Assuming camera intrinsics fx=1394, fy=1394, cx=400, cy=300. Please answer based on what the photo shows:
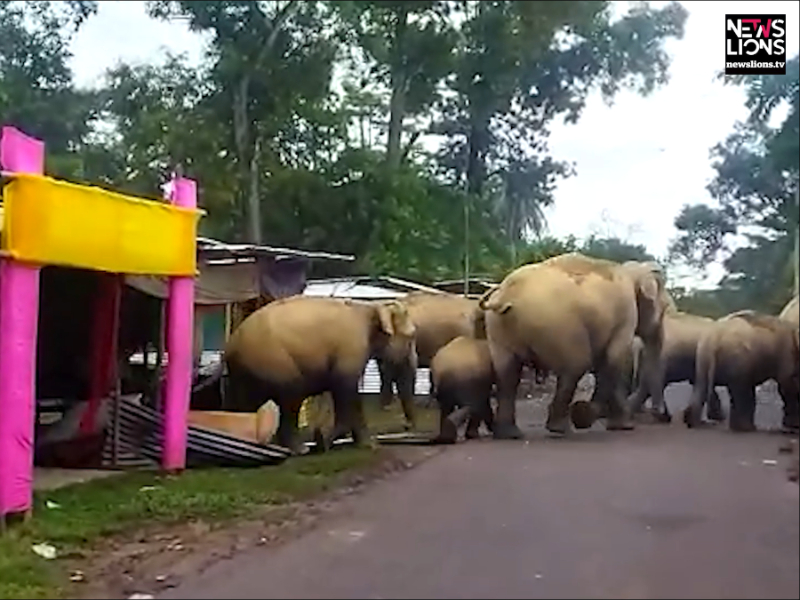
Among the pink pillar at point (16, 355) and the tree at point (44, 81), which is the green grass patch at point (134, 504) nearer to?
the pink pillar at point (16, 355)

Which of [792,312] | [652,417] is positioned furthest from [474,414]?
[792,312]

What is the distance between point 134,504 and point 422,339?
3.58 meters

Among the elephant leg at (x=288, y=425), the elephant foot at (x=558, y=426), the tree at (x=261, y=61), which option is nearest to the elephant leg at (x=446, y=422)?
the elephant foot at (x=558, y=426)

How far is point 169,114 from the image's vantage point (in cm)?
382

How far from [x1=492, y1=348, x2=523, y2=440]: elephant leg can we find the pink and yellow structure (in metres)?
1.44

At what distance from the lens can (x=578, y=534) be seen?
2285 millimetres

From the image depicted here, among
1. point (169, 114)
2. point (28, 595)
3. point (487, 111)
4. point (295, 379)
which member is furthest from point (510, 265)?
point (295, 379)

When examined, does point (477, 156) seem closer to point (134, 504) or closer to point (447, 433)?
point (447, 433)

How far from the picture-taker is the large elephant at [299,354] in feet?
25.0

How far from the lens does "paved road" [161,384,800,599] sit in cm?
212

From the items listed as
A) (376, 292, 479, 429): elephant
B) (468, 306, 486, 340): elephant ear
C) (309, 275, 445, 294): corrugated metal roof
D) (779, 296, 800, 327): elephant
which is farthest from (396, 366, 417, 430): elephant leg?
(779, 296, 800, 327): elephant

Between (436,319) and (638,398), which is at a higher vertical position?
(436,319)

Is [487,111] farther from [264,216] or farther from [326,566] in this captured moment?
[264,216]

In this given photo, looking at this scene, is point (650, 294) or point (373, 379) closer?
point (650, 294)
